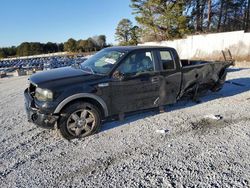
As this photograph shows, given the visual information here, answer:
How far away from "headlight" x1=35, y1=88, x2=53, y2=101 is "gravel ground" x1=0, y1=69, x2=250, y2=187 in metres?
0.83

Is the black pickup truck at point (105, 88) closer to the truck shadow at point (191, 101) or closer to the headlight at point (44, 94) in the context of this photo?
the headlight at point (44, 94)

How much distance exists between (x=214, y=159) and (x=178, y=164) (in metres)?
0.58

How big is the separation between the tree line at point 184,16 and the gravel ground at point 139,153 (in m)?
21.0

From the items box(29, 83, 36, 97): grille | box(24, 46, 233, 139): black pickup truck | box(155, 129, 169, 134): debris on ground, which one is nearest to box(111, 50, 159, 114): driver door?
box(24, 46, 233, 139): black pickup truck

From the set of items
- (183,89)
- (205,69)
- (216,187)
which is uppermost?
(205,69)

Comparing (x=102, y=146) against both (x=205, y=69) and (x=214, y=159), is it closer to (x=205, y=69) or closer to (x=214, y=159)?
(x=214, y=159)

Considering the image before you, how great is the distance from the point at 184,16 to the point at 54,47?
A: 65.6m

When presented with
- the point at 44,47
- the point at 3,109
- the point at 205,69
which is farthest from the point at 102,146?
the point at 44,47

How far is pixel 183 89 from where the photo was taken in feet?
18.2

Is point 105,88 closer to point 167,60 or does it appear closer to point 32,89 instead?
point 32,89

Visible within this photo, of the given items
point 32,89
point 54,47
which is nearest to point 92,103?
point 32,89

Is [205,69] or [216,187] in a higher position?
[205,69]

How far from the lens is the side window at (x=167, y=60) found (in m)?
5.08

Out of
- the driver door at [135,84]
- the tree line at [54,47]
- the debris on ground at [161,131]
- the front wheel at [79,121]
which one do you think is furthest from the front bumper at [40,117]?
the tree line at [54,47]
